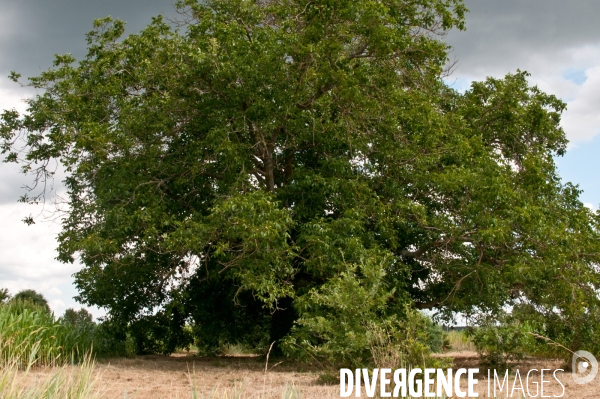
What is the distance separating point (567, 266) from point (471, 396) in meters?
5.08

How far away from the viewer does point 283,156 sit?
15523 mm

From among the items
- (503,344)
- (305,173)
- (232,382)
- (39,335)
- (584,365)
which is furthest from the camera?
(305,173)

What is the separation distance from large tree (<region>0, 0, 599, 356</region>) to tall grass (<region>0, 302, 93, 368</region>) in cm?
137

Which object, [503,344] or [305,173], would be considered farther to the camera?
[305,173]

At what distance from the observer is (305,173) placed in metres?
14.0

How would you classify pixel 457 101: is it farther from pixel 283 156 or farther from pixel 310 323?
pixel 310 323

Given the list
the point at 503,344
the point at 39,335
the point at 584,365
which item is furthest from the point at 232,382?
the point at 584,365

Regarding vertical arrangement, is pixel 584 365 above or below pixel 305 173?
below

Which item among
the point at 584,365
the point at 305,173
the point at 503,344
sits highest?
the point at 305,173

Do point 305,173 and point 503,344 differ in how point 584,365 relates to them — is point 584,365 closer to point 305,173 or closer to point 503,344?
point 503,344

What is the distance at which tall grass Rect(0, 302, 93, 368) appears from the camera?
1143 centimetres

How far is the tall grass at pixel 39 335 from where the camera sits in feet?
37.5

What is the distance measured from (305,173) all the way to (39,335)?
267 inches

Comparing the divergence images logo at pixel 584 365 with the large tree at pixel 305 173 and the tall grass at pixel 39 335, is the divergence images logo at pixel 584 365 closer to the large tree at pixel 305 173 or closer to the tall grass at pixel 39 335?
the large tree at pixel 305 173
